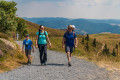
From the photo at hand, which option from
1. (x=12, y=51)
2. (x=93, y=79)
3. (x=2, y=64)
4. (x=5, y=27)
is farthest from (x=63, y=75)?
(x=5, y=27)

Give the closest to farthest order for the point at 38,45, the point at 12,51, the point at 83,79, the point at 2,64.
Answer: the point at 83,79, the point at 2,64, the point at 38,45, the point at 12,51

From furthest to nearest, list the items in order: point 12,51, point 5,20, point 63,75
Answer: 1. point 5,20
2. point 12,51
3. point 63,75

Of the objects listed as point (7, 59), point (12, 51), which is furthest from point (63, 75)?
point (12, 51)

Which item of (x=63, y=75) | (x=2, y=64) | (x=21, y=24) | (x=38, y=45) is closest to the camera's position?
(x=63, y=75)

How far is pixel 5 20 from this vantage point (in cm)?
3303

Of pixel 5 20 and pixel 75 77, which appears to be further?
pixel 5 20

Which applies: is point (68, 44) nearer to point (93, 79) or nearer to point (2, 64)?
point (93, 79)

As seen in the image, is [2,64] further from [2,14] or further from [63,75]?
[2,14]

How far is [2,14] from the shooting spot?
33188mm

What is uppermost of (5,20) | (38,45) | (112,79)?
(5,20)

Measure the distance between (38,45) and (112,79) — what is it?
4.64 m

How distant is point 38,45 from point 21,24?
60228 millimetres

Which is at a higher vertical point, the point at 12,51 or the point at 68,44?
the point at 68,44

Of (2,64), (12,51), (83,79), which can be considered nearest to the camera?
(83,79)
